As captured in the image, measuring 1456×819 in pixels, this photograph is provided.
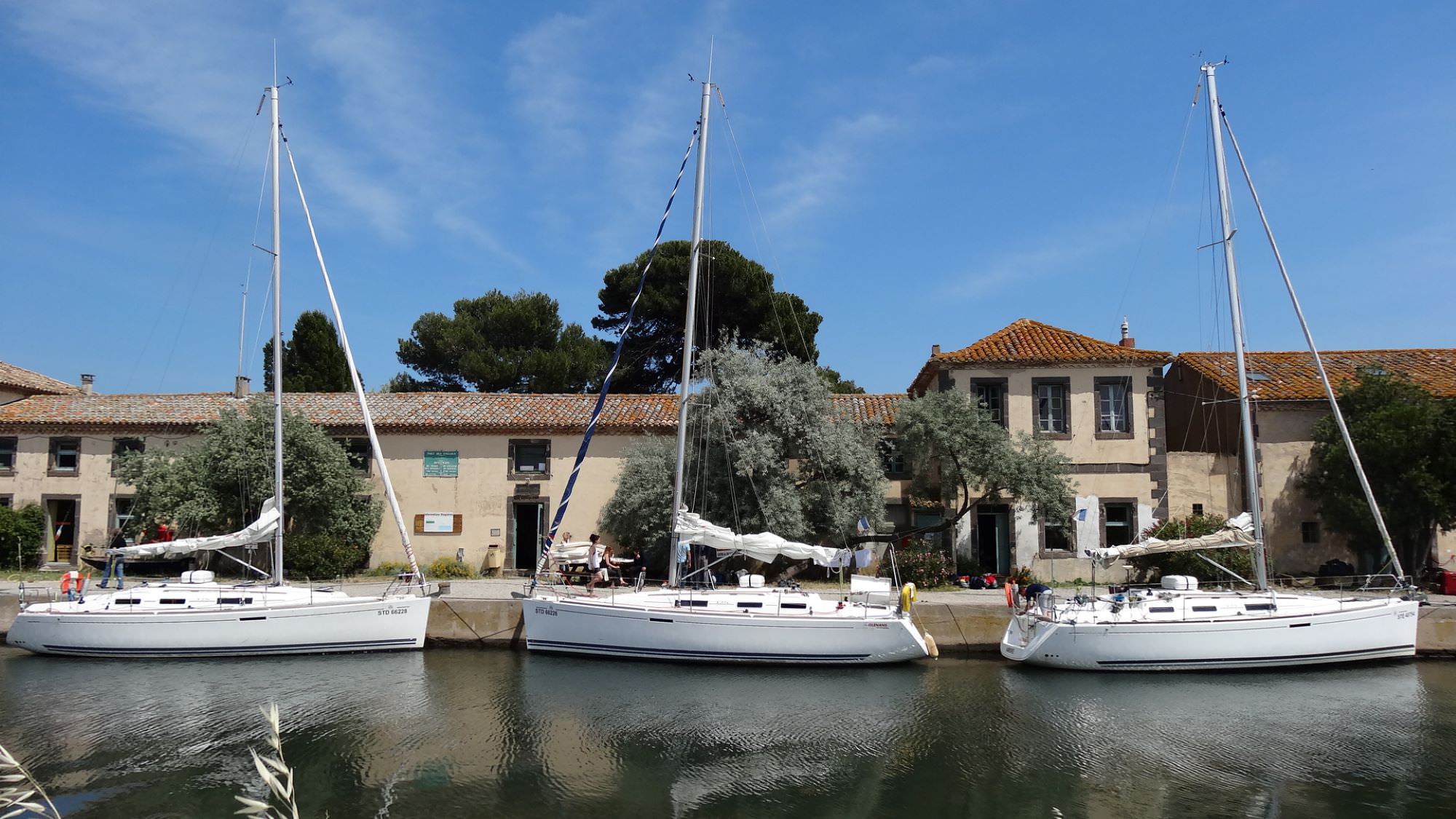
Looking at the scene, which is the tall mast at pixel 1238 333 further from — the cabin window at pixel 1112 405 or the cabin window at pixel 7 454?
the cabin window at pixel 7 454

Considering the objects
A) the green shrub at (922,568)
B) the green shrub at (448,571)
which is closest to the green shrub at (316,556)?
the green shrub at (448,571)

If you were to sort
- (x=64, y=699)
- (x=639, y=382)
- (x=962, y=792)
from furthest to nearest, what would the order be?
(x=639, y=382) < (x=64, y=699) < (x=962, y=792)

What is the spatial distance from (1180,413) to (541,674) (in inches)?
885

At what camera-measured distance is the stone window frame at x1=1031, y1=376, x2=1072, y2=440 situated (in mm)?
27094

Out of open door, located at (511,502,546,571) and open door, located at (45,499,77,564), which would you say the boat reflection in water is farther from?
open door, located at (45,499,77,564)

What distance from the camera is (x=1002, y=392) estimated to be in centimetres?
2744

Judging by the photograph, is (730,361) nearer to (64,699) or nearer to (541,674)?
(541,674)

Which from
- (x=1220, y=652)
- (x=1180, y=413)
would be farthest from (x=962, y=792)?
(x=1180, y=413)

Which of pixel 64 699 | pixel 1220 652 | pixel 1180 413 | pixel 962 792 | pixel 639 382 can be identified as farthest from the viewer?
pixel 639 382

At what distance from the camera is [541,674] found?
17.4m

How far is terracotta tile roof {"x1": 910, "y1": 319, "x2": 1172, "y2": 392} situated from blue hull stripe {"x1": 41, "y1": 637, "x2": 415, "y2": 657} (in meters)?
17.0

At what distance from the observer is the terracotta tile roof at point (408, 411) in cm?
2861

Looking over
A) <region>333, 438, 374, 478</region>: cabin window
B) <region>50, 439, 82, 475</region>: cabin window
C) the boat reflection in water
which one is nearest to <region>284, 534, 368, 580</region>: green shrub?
<region>333, 438, 374, 478</region>: cabin window

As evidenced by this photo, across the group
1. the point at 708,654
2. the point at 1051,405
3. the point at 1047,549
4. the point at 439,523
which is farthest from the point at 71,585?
the point at 1051,405
